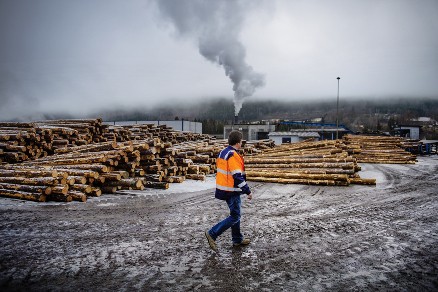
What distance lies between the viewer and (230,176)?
523 cm

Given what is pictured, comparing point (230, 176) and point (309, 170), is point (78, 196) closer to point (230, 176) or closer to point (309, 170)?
point (230, 176)

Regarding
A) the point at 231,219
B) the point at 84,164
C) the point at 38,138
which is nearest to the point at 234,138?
the point at 231,219

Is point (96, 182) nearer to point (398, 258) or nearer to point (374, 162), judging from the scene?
point (398, 258)

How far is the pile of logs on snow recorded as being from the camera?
9.43 metres

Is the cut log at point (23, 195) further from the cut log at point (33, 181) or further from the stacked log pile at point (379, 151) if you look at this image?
the stacked log pile at point (379, 151)

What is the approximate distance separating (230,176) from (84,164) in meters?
7.66

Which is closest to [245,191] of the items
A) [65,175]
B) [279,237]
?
[279,237]

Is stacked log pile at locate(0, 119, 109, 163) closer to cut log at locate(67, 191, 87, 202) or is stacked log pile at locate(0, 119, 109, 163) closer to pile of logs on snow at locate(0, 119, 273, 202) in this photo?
pile of logs on snow at locate(0, 119, 273, 202)

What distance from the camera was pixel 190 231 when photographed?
641cm

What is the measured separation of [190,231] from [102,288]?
2587 mm

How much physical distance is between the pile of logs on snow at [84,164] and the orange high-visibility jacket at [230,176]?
18.6 feet

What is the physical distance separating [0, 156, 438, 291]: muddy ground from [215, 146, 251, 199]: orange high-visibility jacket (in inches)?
39.8

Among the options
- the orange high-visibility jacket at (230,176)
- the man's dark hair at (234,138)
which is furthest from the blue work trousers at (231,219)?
the man's dark hair at (234,138)

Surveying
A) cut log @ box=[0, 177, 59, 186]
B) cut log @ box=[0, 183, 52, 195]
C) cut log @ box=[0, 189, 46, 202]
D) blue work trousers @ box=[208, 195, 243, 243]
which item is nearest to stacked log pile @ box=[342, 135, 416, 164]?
blue work trousers @ box=[208, 195, 243, 243]
